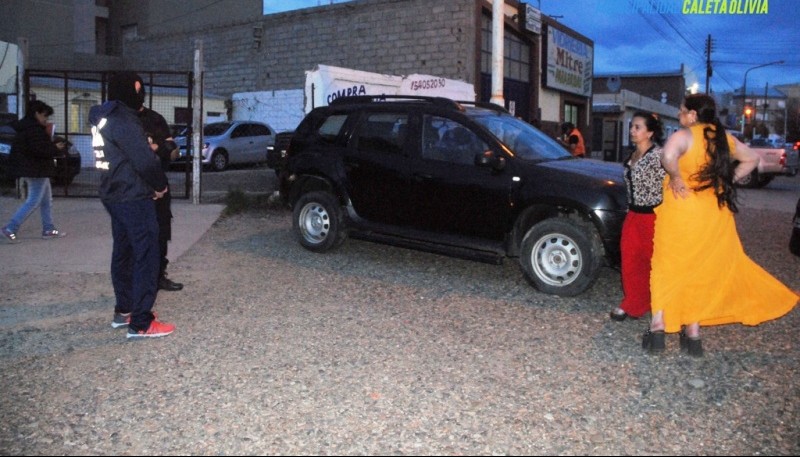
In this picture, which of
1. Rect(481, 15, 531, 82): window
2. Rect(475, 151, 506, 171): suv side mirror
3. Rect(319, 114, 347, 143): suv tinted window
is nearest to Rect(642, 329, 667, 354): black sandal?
Rect(475, 151, 506, 171): suv side mirror

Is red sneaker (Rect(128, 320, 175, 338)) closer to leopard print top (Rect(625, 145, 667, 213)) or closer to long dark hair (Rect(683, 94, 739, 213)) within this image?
leopard print top (Rect(625, 145, 667, 213))

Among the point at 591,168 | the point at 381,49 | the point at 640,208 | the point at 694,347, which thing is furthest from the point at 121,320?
the point at 381,49

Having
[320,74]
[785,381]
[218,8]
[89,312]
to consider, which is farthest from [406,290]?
[218,8]

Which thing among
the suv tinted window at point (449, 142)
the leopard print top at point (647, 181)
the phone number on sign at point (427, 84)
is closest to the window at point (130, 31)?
the phone number on sign at point (427, 84)

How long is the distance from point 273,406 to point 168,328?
1760 mm

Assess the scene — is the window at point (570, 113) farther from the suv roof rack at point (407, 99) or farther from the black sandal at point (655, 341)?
the black sandal at point (655, 341)

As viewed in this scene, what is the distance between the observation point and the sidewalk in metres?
8.16

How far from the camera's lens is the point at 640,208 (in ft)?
18.8

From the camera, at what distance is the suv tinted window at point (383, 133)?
807 cm

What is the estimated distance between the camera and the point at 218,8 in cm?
4550

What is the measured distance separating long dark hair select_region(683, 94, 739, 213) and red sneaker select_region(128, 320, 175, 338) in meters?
3.87

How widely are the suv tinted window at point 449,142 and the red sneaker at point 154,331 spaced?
3354 mm

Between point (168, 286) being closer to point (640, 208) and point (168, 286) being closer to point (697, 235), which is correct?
point (640, 208)

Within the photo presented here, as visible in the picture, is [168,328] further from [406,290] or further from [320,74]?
[320,74]
